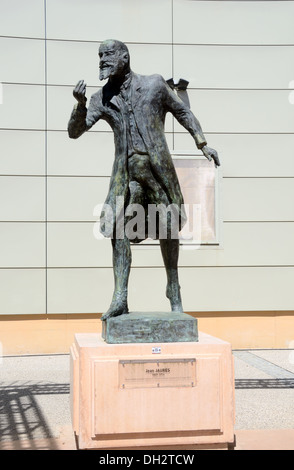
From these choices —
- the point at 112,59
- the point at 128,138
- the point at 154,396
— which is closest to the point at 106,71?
the point at 112,59

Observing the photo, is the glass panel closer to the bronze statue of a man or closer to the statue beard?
the bronze statue of a man

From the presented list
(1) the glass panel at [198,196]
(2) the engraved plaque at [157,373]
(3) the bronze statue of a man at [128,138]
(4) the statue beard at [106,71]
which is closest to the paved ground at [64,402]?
(2) the engraved plaque at [157,373]

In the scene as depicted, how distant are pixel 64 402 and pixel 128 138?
122 inches

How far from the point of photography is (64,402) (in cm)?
650

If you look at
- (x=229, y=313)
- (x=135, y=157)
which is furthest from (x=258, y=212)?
(x=135, y=157)

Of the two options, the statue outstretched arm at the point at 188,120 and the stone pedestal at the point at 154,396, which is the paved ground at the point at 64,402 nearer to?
the stone pedestal at the point at 154,396

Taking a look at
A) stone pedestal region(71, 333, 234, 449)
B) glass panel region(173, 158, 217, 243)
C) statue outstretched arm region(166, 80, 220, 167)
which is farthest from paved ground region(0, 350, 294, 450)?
statue outstretched arm region(166, 80, 220, 167)

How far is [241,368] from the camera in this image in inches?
330

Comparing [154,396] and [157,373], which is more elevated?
[157,373]

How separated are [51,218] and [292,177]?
13.4 feet

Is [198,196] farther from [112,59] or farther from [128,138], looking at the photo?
[112,59]

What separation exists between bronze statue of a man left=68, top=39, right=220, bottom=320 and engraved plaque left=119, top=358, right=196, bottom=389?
0.56 m

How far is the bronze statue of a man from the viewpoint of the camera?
4.79m

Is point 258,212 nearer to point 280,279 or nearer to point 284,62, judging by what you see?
point 280,279
